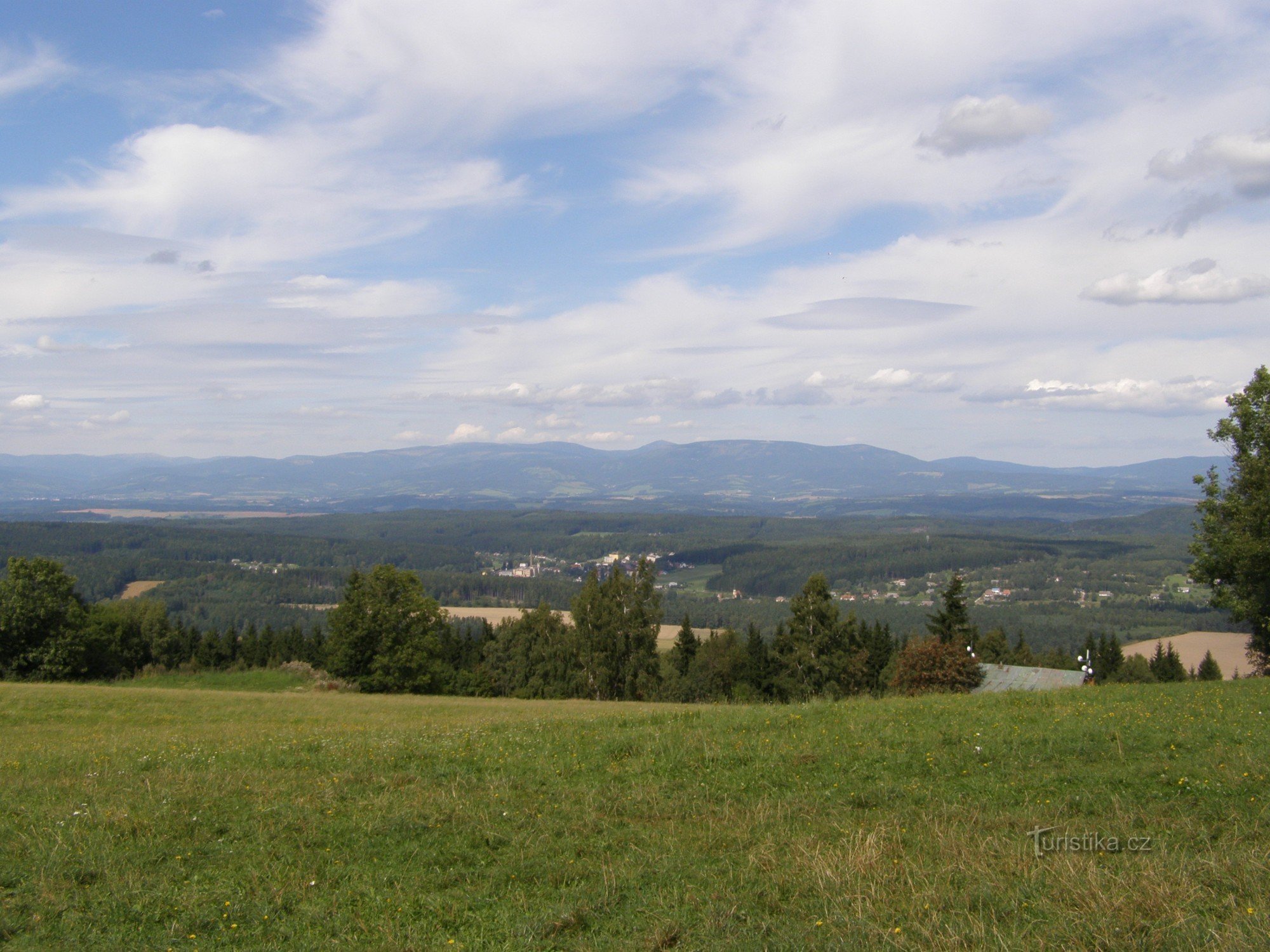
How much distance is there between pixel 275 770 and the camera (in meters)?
12.0

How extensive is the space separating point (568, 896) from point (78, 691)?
32044 mm

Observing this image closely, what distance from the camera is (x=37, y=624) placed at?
1815 inches

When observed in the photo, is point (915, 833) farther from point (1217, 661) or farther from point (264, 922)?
point (1217, 661)

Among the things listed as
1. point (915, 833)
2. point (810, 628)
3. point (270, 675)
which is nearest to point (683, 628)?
point (810, 628)

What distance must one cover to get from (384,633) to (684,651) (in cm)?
3378

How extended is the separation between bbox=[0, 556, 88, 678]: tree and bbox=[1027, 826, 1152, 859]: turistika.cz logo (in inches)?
2114

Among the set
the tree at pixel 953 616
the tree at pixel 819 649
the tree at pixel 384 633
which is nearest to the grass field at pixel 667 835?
the tree at pixel 384 633

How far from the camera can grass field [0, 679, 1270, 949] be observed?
6.45 meters

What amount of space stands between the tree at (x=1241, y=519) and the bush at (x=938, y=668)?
9866 millimetres

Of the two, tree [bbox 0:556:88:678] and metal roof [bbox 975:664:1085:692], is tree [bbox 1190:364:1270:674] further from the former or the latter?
tree [bbox 0:556:88:678]

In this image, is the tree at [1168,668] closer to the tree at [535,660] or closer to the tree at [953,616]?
the tree at [953,616]

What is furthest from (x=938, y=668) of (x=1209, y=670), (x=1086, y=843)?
(x=1209, y=670)

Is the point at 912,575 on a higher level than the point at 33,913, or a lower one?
lower

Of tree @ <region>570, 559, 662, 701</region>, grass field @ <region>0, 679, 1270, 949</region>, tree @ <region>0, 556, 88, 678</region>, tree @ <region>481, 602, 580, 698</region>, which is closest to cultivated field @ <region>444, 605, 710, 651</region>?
tree @ <region>481, 602, 580, 698</region>
